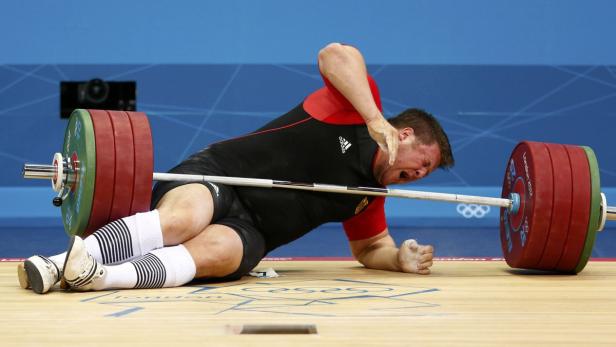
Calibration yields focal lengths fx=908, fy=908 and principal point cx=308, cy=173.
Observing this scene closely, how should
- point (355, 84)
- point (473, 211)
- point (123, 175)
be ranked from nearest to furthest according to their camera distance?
1. point (123, 175)
2. point (355, 84)
3. point (473, 211)

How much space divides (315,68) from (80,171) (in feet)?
10.8

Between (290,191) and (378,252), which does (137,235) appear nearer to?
(290,191)

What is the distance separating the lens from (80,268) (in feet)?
7.13

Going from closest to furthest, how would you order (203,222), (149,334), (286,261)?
1. (149,334)
2. (203,222)
3. (286,261)

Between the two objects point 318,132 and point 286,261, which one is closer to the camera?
point 318,132

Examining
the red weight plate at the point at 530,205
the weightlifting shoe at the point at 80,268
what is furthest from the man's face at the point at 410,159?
the weightlifting shoe at the point at 80,268

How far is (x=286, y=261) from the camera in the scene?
349 cm

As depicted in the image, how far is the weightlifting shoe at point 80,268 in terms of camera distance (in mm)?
2131

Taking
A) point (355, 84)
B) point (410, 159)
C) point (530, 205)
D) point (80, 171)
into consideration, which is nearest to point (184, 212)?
point (80, 171)

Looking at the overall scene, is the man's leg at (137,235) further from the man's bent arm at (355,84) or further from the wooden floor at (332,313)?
the man's bent arm at (355,84)
